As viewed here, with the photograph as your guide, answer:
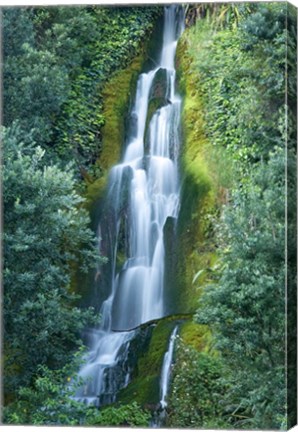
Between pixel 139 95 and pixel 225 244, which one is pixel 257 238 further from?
pixel 139 95

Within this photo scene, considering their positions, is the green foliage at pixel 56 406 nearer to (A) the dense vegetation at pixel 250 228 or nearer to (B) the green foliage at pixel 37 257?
(B) the green foliage at pixel 37 257

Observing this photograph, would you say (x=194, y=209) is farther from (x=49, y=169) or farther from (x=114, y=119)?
(x=49, y=169)

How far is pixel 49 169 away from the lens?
10.1m

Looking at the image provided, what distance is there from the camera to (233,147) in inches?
378

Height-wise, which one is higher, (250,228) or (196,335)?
(250,228)

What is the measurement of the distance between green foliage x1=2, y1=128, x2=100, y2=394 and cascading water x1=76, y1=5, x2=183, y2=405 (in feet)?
0.84

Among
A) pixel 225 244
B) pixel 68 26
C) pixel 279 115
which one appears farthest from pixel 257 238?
pixel 68 26

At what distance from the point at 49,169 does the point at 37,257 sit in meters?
0.77

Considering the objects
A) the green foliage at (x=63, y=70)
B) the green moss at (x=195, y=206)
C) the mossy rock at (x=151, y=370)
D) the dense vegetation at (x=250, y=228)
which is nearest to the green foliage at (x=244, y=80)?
the dense vegetation at (x=250, y=228)

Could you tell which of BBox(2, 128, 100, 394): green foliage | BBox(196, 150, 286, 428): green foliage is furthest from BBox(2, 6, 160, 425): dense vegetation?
BBox(196, 150, 286, 428): green foliage

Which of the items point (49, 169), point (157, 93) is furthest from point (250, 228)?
point (49, 169)

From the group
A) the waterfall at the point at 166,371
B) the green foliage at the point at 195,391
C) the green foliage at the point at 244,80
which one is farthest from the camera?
the waterfall at the point at 166,371

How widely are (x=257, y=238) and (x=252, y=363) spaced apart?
1000 mm

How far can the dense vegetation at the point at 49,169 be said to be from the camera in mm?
9961
